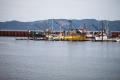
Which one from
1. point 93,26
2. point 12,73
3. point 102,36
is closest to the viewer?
point 12,73

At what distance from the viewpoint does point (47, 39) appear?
26719 millimetres

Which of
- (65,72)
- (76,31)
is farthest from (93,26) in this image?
(65,72)

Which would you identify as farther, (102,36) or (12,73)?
(102,36)

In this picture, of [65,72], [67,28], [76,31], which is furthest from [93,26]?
[65,72]

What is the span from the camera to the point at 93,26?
30906 millimetres

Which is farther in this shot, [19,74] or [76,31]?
[76,31]

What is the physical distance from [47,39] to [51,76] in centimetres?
2018

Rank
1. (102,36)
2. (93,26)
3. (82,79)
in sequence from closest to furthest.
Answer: (82,79) < (102,36) < (93,26)

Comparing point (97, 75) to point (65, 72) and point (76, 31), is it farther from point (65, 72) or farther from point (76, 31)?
point (76, 31)

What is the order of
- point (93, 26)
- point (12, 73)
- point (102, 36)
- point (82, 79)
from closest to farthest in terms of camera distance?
point (82, 79), point (12, 73), point (102, 36), point (93, 26)

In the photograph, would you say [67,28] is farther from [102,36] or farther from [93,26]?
[102,36]

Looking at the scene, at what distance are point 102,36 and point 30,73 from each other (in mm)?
18916

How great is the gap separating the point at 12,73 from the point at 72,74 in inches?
45.8

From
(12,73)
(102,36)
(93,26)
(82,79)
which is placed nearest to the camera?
(82,79)
